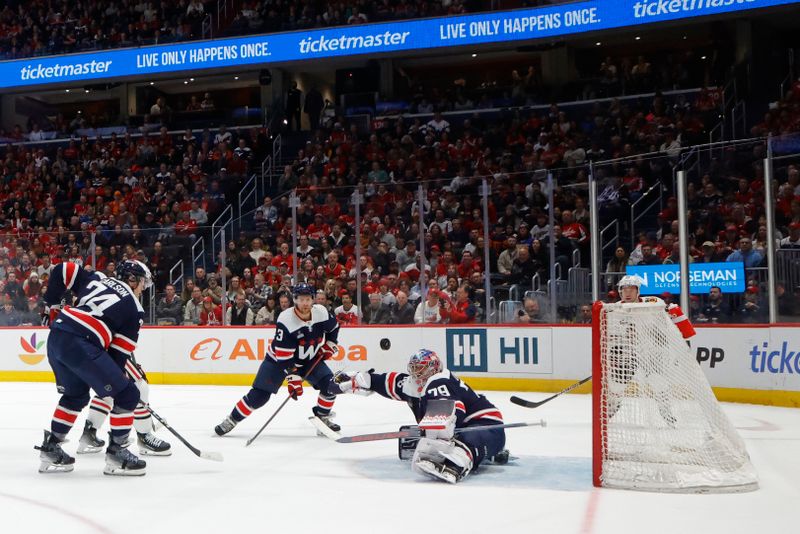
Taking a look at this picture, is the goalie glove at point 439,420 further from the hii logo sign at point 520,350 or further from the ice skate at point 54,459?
the hii logo sign at point 520,350

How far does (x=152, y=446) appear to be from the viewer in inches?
237

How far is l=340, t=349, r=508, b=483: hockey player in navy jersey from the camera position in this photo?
16.2ft

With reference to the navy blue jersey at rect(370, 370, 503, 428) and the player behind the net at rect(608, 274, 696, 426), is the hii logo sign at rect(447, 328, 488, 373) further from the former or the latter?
the player behind the net at rect(608, 274, 696, 426)

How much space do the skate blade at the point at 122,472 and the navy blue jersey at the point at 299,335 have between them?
5.76ft

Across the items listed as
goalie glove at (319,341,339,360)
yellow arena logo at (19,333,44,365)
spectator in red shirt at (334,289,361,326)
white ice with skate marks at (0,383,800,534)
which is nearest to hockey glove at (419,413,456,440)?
white ice with skate marks at (0,383,800,534)

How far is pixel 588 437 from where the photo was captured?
21.9ft

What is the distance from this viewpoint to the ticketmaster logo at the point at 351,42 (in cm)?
1738

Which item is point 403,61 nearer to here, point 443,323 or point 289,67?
point 289,67

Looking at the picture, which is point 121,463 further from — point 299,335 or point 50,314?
point 299,335

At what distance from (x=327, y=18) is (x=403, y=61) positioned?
7.30ft

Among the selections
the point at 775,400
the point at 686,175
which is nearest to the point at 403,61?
the point at 686,175

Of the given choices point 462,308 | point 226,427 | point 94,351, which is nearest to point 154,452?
point 226,427

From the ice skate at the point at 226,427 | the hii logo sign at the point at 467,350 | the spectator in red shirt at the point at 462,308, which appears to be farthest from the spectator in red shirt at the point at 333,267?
the ice skate at the point at 226,427

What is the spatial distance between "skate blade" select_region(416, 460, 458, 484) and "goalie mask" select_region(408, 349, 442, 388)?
526mm
